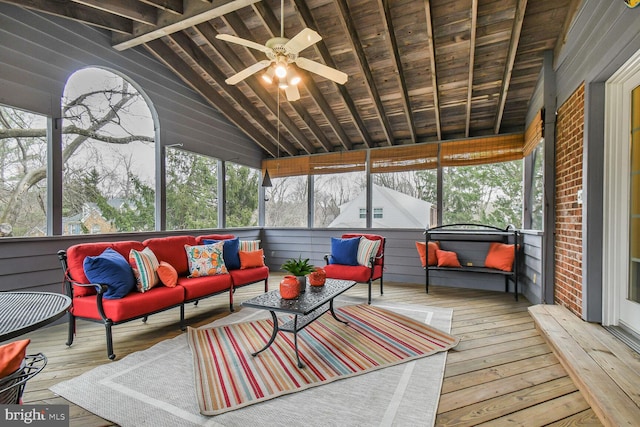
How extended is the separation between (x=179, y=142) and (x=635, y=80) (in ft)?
17.4

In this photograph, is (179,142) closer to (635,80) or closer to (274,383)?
(274,383)

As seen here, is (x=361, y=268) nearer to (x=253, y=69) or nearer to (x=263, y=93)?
(x=253, y=69)

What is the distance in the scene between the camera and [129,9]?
335 cm

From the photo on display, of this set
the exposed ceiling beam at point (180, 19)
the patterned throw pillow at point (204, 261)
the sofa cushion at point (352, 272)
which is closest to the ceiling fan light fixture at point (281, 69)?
the exposed ceiling beam at point (180, 19)

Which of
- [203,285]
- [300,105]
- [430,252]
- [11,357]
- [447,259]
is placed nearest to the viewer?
[11,357]

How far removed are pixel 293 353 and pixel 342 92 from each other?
366 cm

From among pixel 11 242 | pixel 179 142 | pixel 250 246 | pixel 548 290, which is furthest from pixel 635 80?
pixel 11 242

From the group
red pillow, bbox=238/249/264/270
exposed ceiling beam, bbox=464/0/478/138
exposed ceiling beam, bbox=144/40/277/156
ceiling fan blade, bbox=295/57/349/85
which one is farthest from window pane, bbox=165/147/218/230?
exposed ceiling beam, bbox=464/0/478/138

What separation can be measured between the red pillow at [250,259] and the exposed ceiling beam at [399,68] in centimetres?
312

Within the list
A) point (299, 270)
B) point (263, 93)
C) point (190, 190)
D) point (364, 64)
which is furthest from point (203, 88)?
point (299, 270)

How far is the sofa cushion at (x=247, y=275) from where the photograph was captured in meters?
3.90

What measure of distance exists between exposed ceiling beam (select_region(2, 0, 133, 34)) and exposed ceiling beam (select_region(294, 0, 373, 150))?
219 cm

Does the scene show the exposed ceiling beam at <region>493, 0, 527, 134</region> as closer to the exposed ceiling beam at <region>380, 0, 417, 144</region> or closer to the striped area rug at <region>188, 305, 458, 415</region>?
the exposed ceiling beam at <region>380, 0, 417, 144</region>

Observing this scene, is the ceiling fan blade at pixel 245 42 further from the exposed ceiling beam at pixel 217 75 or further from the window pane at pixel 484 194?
the window pane at pixel 484 194
